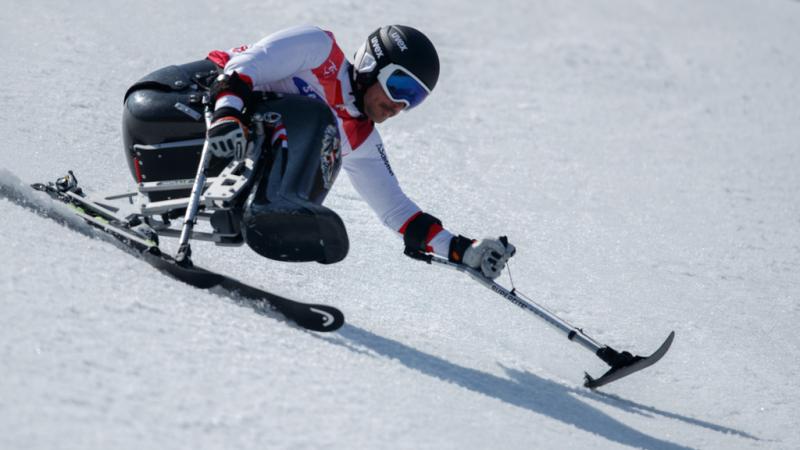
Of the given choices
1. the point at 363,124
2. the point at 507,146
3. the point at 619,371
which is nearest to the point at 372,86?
the point at 363,124

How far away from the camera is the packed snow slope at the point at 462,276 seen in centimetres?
385

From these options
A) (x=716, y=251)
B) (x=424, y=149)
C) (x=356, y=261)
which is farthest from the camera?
(x=424, y=149)

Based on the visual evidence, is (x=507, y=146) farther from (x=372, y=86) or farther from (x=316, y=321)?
(x=316, y=321)

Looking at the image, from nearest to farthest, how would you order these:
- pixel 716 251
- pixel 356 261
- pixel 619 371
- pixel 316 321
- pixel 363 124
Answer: pixel 316 321 → pixel 619 371 → pixel 363 124 → pixel 356 261 → pixel 716 251

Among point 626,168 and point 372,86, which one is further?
point 626,168

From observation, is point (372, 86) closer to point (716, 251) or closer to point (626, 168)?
point (716, 251)

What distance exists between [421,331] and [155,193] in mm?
1747

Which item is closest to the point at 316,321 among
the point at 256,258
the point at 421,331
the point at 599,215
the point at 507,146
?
the point at 421,331

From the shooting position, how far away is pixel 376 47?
5.73 metres

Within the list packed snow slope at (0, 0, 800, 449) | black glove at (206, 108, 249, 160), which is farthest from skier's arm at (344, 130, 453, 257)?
black glove at (206, 108, 249, 160)

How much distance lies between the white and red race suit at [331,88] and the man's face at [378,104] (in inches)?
3.5

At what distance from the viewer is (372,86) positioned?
5.80 meters

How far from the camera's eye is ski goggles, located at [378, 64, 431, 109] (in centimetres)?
568

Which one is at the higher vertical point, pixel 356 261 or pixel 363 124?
pixel 363 124
